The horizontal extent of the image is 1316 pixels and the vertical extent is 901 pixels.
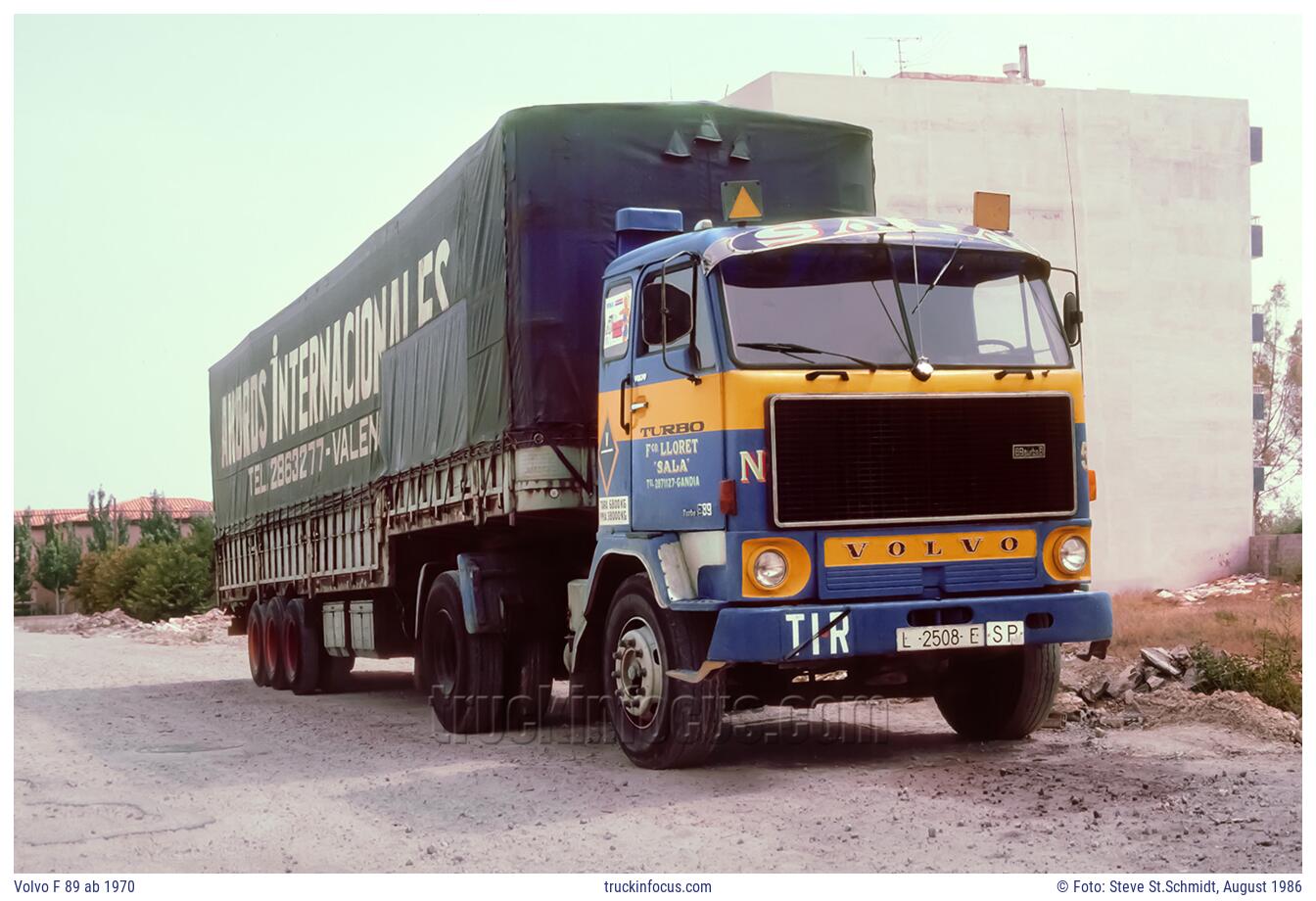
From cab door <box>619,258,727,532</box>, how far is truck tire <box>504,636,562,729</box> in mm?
2391

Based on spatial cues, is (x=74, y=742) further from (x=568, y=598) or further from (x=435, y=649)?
(x=568, y=598)

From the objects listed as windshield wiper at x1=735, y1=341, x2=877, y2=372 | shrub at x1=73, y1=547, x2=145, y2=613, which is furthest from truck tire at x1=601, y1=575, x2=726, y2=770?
shrub at x1=73, y1=547, x2=145, y2=613

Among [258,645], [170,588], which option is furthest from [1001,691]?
[170,588]

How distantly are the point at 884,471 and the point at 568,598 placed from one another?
2947 mm

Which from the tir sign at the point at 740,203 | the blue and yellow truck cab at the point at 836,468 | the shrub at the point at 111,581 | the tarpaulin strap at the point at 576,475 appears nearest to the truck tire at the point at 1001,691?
the blue and yellow truck cab at the point at 836,468

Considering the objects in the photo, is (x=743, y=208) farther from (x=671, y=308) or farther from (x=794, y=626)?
(x=794, y=626)

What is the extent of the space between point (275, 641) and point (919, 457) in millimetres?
10881

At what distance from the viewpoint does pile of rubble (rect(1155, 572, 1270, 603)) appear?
3712 cm

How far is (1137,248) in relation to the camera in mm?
48031

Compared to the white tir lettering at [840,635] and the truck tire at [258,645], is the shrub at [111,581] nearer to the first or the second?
the truck tire at [258,645]

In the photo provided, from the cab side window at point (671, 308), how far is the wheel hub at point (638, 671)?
1594 millimetres

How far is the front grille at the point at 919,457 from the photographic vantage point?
8352 millimetres

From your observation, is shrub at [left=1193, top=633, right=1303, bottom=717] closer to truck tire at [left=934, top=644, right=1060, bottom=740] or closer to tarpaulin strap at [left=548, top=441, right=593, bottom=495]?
truck tire at [left=934, top=644, right=1060, bottom=740]

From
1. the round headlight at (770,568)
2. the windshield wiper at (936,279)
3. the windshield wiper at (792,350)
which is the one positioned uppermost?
the windshield wiper at (936,279)
